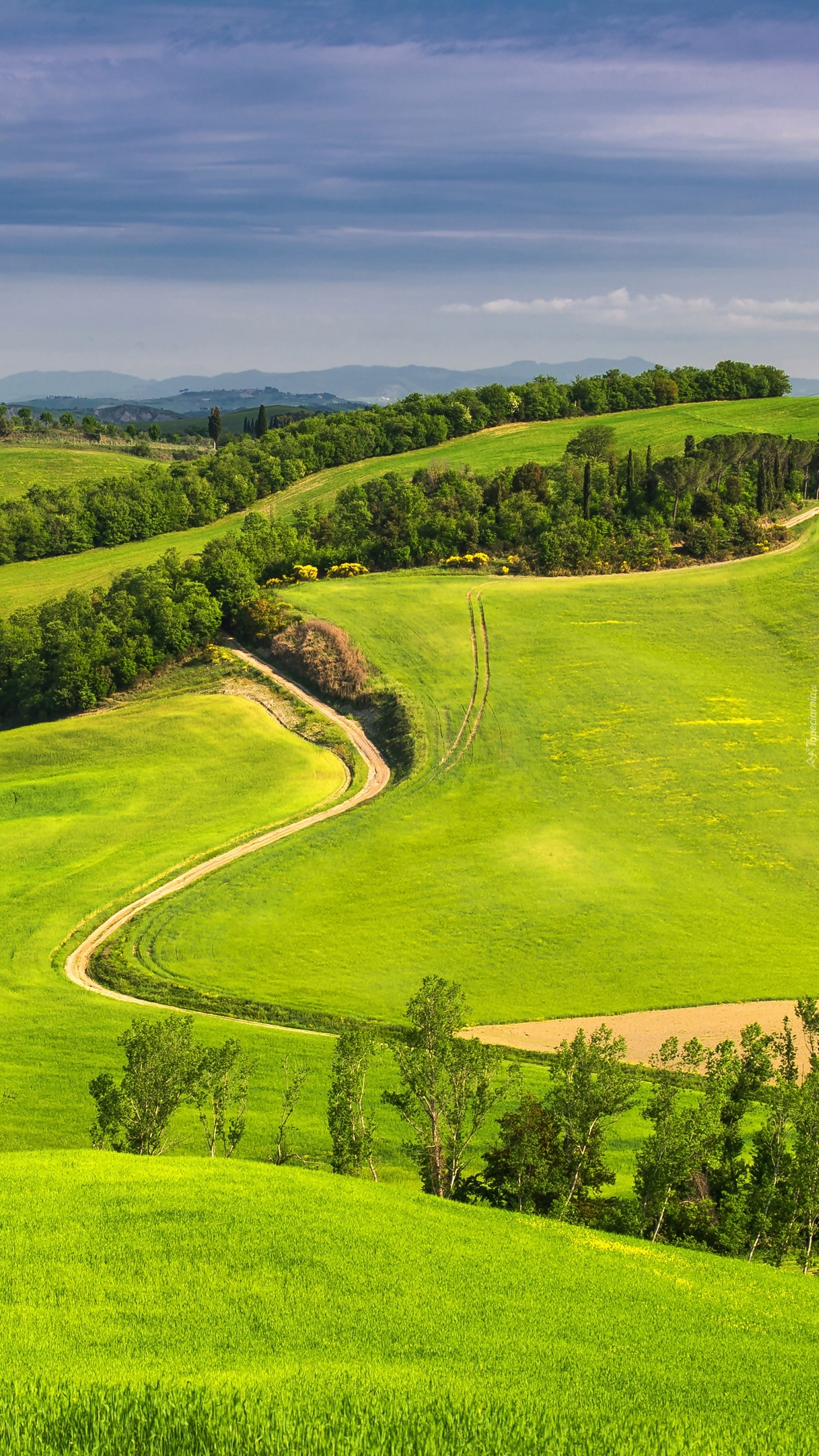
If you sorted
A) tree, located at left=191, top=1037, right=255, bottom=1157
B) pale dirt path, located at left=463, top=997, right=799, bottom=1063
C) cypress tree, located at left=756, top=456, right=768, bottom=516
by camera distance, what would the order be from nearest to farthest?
tree, located at left=191, top=1037, right=255, bottom=1157
pale dirt path, located at left=463, top=997, right=799, bottom=1063
cypress tree, located at left=756, top=456, right=768, bottom=516

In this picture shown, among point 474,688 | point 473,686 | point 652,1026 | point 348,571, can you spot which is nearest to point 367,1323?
point 652,1026

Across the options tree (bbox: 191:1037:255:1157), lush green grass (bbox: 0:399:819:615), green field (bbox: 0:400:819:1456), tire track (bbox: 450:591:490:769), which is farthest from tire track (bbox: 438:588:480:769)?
tree (bbox: 191:1037:255:1157)

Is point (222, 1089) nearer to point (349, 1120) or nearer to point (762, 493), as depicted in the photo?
point (349, 1120)

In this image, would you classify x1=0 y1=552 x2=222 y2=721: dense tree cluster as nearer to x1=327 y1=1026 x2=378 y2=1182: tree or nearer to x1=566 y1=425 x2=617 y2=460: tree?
x1=566 y1=425 x2=617 y2=460: tree

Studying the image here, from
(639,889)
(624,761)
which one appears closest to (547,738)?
(624,761)

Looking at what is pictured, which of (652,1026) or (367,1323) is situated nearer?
(367,1323)

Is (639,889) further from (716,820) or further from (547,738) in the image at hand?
(547,738)
